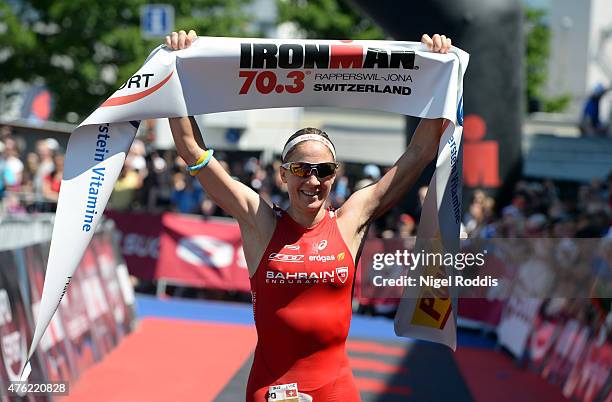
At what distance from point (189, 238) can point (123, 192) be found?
2.12 m

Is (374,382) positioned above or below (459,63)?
below

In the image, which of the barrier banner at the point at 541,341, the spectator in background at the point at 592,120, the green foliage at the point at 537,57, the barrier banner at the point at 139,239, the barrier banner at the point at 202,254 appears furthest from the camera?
the green foliage at the point at 537,57

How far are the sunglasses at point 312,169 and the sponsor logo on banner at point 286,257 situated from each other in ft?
1.23

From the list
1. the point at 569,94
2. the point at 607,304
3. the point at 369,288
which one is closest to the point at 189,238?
the point at 369,288

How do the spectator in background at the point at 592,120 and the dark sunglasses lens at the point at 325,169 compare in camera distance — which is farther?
the spectator in background at the point at 592,120

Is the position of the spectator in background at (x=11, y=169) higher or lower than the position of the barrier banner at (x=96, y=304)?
higher

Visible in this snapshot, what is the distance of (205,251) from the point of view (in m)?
14.5

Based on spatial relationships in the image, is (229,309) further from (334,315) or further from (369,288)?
(334,315)

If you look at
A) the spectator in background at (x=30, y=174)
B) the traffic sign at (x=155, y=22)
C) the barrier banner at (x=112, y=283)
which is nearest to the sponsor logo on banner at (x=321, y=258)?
the barrier banner at (x=112, y=283)

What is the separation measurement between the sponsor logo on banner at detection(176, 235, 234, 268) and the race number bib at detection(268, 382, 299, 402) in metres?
10.1

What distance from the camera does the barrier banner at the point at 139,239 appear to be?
48.9 ft

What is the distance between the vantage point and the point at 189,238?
1462 centimetres

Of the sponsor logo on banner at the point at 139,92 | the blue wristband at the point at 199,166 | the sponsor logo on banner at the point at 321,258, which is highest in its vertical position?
the sponsor logo on banner at the point at 139,92

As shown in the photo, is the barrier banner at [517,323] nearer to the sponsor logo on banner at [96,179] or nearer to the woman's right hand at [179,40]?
the woman's right hand at [179,40]
